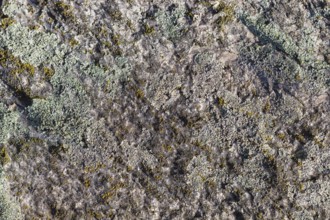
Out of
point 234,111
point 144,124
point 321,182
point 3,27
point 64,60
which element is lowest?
point 321,182

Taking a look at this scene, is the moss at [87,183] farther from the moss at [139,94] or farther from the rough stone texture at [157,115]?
the moss at [139,94]

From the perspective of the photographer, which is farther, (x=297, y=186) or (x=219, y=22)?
(x=219, y=22)

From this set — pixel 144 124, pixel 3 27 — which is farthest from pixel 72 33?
pixel 144 124

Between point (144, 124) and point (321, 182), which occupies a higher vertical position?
point (144, 124)

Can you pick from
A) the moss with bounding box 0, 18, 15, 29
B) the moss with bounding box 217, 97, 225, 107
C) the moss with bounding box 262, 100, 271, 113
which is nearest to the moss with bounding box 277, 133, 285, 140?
the moss with bounding box 262, 100, 271, 113

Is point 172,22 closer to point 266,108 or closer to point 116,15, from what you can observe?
point 116,15

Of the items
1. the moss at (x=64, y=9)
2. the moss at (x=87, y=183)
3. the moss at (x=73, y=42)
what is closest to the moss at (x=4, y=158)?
the moss at (x=87, y=183)

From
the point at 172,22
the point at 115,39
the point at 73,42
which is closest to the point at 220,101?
the point at 172,22

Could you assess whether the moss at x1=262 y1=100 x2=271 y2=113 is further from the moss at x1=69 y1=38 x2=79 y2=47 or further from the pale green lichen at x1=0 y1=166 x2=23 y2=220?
the pale green lichen at x1=0 y1=166 x2=23 y2=220

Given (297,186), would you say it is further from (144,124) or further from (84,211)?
(84,211)
